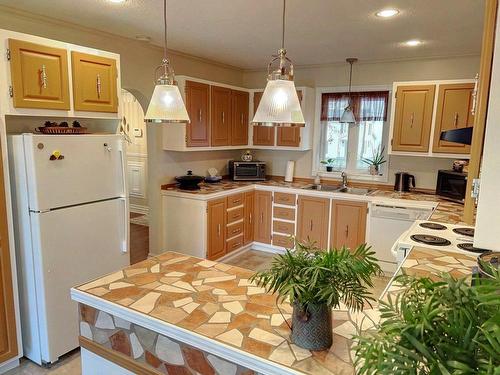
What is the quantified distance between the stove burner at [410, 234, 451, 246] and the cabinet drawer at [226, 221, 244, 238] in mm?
2518

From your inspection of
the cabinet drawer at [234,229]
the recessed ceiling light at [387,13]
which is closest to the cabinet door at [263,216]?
the cabinet drawer at [234,229]

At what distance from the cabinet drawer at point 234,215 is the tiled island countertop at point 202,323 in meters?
2.56

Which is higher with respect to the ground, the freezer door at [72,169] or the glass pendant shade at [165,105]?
the glass pendant shade at [165,105]

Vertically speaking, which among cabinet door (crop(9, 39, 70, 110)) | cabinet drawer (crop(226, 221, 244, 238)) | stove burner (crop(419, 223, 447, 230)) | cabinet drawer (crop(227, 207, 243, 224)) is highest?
cabinet door (crop(9, 39, 70, 110))

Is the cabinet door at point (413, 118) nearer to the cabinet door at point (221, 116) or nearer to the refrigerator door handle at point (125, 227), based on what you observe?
the cabinet door at point (221, 116)

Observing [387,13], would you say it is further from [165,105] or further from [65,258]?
[65,258]

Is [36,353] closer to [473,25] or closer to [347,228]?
[347,228]

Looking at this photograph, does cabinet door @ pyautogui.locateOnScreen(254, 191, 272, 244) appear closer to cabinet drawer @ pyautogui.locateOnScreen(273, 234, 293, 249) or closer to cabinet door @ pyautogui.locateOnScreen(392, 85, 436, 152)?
cabinet drawer @ pyautogui.locateOnScreen(273, 234, 293, 249)

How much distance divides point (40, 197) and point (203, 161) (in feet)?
8.91

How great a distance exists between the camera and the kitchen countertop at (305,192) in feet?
11.4

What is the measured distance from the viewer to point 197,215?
407cm

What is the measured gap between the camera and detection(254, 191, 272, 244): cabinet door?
482 centimetres

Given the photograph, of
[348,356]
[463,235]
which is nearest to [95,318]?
[348,356]

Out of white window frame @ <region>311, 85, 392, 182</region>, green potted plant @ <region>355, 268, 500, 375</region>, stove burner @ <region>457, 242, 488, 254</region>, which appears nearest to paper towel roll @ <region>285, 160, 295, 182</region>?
white window frame @ <region>311, 85, 392, 182</region>
